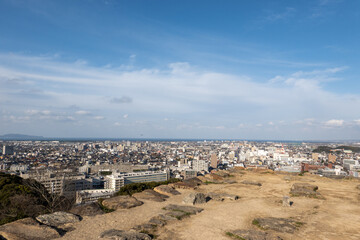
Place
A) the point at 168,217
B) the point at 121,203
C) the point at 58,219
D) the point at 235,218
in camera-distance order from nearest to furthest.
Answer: the point at 58,219, the point at 168,217, the point at 235,218, the point at 121,203

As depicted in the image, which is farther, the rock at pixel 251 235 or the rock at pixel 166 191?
the rock at pixel 166 191

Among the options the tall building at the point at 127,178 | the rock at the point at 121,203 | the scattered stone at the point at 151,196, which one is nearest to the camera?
the rock at the point at 121,203

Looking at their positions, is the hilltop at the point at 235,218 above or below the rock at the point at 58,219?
below

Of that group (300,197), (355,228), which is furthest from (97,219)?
(300,197)

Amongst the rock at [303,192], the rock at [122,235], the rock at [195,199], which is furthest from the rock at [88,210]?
the rock at [303,192]

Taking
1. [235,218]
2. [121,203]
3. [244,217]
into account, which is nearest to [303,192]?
[244,217]

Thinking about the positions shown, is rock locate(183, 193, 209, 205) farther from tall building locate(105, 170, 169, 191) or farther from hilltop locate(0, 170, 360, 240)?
tall building locate(105, 170, 169, 191)

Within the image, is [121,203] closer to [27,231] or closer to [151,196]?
[151,196]

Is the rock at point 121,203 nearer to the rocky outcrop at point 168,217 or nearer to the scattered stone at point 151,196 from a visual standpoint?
the scattered stone at point 151,196
